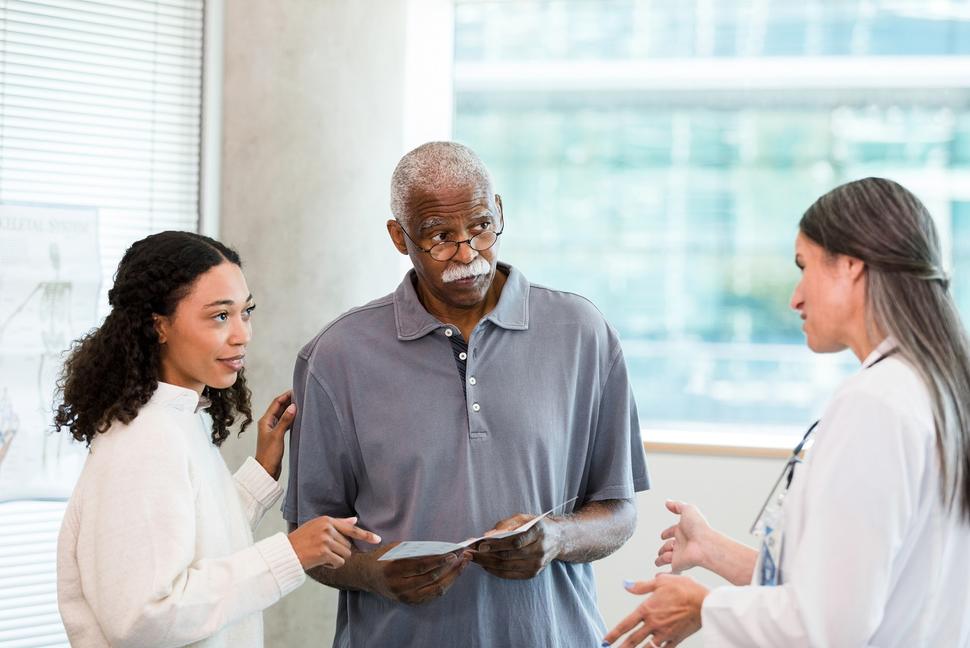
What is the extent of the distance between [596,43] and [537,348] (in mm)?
2212

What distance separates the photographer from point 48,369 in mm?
2809

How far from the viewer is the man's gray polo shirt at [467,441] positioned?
6.40ft

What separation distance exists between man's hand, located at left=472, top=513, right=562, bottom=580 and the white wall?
141 cm

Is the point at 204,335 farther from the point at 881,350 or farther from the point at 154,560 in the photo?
the point at 881,350

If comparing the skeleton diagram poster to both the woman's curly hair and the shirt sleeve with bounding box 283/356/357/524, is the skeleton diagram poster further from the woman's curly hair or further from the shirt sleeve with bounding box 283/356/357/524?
the shirt sleeve with bounding box 283/356/357/524

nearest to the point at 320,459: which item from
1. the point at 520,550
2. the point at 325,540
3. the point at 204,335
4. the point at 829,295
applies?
the point at 325,540

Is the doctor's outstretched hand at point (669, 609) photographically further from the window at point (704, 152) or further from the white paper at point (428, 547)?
the window at point (704, 152)

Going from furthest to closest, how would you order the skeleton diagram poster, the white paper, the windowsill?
the windowsill
the skeleton diagram poster
the white paper

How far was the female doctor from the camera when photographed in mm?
1265

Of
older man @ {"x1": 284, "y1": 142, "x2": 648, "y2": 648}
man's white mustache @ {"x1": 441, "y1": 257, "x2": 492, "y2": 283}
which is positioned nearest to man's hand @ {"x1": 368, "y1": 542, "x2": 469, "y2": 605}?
older man @ {"x1": 284, "y1": 142, "x2": 648, "y2": 648}

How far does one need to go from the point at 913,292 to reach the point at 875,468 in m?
0.28

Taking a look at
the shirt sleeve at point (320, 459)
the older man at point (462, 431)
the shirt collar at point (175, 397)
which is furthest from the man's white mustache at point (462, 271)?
the shirt collar at point (175, 397)

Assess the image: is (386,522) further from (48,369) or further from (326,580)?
(48,369)

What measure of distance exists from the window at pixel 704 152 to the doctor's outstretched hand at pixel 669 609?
6.74 feet
